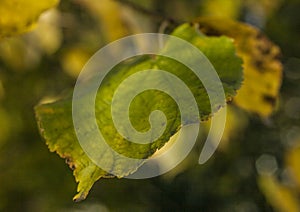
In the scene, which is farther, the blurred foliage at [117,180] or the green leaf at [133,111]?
the blurred foliage at [117,180]

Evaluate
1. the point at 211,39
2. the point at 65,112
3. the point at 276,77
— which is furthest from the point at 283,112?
the point at 65,112

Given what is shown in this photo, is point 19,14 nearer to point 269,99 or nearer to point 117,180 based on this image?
point 269,99

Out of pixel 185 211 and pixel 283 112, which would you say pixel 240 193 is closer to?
pixel 185 211

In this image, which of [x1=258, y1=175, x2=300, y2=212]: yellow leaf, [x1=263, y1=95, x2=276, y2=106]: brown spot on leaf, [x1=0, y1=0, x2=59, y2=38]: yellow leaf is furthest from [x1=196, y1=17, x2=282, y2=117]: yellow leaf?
[x1=258, y1=175, x2=300, y2=212]: yellow leaf

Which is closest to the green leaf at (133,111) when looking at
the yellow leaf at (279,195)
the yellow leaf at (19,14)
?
the yellow leaf at (19,14)

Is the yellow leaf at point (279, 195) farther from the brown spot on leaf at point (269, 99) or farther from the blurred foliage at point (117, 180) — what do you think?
the brown spot on leaf at point (269, 99)
